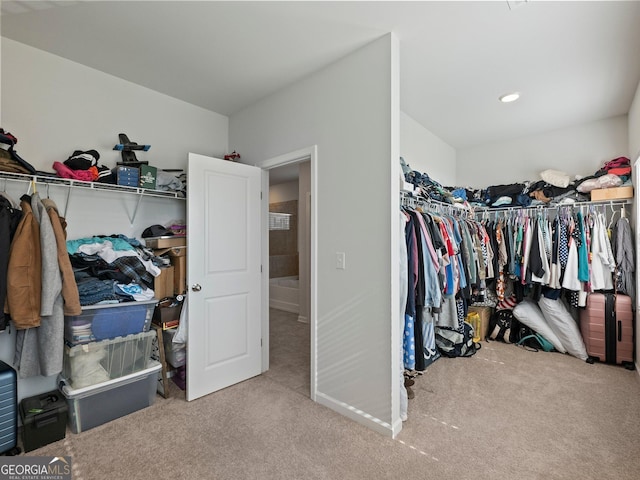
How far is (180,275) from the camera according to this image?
2.63 meters

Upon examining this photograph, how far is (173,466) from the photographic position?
1771 mm

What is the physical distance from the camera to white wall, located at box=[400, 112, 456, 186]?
3492mm

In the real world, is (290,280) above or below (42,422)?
above

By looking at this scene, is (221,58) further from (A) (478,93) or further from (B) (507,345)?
(B) (507,345)

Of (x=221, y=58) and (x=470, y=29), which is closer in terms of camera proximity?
(x=470, y=29)

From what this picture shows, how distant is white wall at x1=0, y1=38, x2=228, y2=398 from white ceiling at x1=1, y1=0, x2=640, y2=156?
0.14 m

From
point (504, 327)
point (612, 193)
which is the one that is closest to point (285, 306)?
point (504, 327)

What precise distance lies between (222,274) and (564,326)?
362 centimetres

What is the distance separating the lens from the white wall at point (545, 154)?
11.6 feet

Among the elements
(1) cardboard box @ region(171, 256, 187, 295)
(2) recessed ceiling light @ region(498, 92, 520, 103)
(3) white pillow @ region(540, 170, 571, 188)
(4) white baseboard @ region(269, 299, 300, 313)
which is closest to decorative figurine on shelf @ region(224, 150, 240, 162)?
(1) cardboard box @ region(171, 256, 187, 295)

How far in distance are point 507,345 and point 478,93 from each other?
2.84m

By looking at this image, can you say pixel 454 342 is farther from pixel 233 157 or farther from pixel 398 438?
pixel 233 157

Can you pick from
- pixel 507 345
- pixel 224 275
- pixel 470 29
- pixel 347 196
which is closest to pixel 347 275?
pixel 347 196

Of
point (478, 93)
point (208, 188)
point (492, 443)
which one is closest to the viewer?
point (492, 443)
